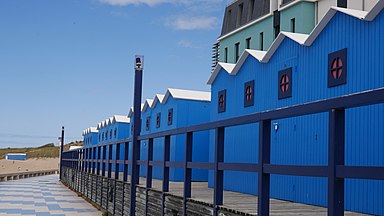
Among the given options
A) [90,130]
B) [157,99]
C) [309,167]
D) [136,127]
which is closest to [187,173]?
[309,167]

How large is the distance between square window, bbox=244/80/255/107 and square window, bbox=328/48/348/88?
3030mm

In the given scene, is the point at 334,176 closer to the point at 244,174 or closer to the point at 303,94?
the point at 303,94

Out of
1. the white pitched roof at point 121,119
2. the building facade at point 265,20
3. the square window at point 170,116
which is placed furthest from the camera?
the white pitched roof at point 121,119

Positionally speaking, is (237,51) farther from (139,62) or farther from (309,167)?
(309,167)

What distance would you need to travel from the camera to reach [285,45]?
9.82 m

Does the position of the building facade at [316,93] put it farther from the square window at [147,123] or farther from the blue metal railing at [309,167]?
the square window at [147,123]

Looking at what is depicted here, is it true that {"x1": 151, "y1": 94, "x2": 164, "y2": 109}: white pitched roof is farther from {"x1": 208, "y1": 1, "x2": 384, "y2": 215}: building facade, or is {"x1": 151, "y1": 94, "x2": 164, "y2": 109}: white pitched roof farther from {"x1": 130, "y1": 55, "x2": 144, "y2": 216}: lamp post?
{"x1": 208, "y1": 1, "x2": 384, "y2": 215}: building facade

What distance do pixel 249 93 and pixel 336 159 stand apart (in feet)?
23.9

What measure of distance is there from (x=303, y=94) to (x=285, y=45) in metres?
1.33

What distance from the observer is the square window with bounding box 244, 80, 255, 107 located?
36.4 feet

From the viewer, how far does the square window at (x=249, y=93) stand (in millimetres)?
11102

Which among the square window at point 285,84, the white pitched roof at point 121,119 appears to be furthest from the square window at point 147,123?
the square window at point 285,84

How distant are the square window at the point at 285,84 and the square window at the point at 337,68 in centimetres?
130

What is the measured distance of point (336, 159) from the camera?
13.2 ft
